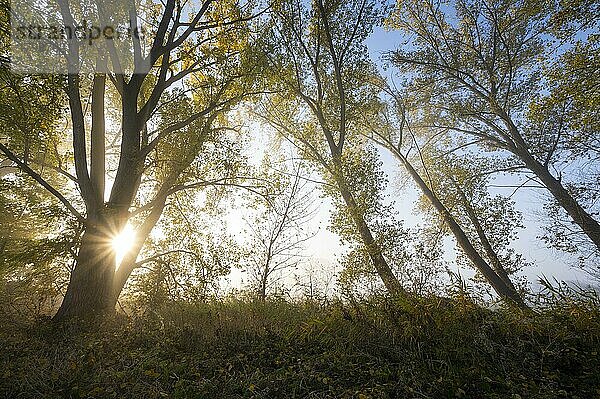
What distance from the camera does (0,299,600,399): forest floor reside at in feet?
10.4

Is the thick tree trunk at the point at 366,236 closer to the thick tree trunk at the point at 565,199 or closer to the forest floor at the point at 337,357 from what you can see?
the forest floor at the point at 337,357

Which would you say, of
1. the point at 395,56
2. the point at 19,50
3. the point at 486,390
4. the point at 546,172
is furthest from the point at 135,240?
the point at 546,172

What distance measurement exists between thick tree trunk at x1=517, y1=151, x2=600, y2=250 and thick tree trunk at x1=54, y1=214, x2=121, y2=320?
40.4 ft

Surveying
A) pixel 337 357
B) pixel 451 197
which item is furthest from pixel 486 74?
pixel 337 357

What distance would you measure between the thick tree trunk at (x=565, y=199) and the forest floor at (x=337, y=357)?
591 centimetres

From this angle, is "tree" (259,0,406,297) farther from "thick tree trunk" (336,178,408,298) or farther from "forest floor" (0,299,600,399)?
"forest floor" (0,299,600,399)

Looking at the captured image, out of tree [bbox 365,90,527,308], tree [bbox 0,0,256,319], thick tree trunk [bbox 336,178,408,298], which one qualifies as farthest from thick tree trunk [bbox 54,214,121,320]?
tree [bbox 365,90,527,308]

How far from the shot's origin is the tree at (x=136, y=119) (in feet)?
22.4

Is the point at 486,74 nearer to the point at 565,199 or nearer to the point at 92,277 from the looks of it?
the point at 565,199

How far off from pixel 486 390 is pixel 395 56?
12.0m

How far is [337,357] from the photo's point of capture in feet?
12.7

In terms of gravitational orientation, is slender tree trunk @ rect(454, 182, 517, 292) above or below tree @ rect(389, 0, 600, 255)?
below

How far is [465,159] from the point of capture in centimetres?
1185

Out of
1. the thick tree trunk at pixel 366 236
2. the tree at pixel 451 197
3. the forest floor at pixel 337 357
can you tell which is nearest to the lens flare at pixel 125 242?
the forest floor at pixel 337 357
